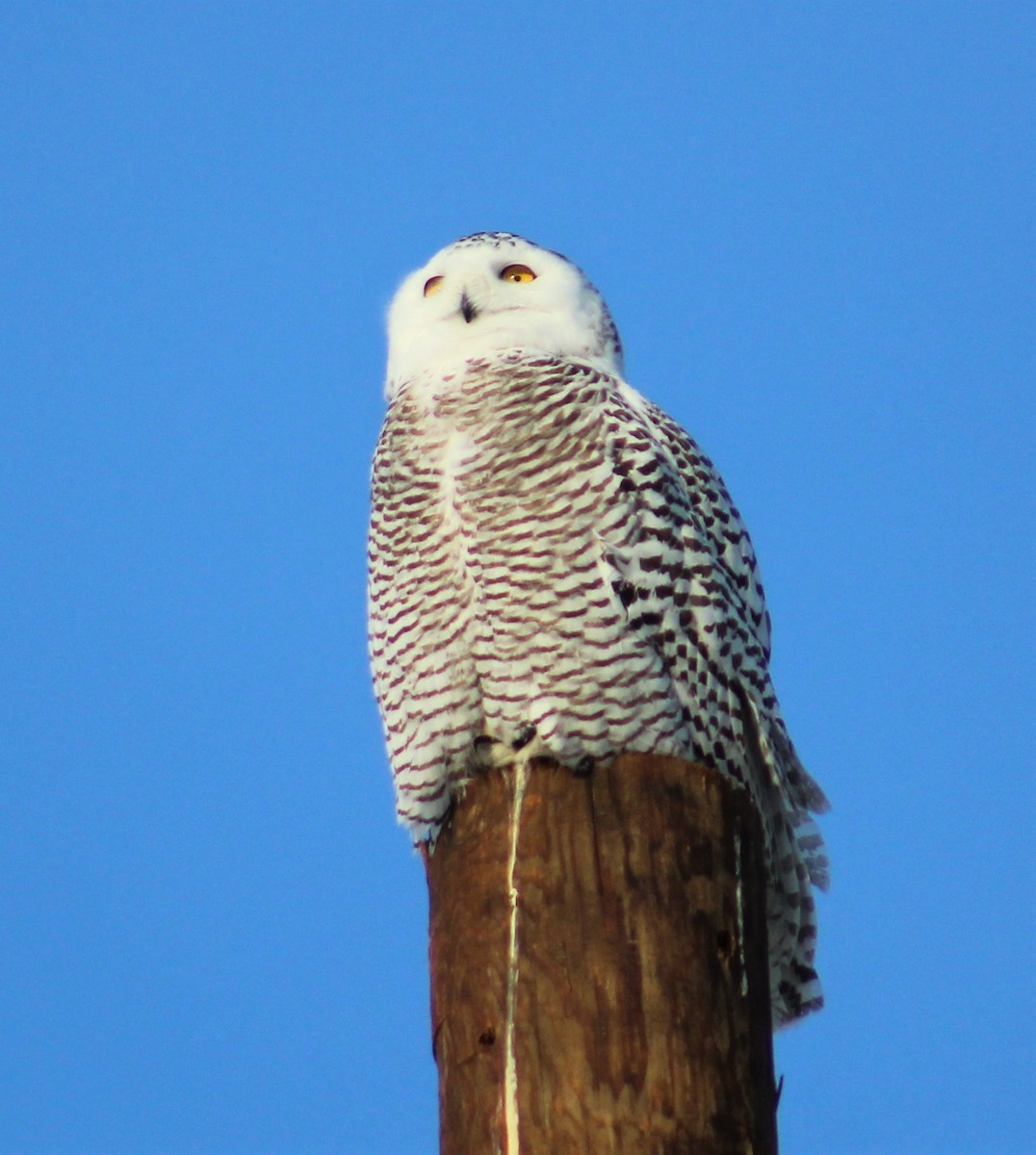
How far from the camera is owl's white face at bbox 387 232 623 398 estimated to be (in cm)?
680

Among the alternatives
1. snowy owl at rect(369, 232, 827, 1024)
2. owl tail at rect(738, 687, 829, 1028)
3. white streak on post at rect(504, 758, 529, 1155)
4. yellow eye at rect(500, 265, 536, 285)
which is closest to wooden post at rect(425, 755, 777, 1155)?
white streak on post at rect(504, 758, 529, 1155)

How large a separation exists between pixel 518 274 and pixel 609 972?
366 centimetres

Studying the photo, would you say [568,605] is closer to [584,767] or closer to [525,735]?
[525,735]

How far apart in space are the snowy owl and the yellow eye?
0.78 m

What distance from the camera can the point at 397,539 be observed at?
607 centimetres

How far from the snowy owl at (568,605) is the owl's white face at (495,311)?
1.13 ft

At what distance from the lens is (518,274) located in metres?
7.19

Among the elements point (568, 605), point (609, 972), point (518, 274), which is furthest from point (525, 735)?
point (518, 274)

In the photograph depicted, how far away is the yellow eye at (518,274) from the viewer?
7.15 meters

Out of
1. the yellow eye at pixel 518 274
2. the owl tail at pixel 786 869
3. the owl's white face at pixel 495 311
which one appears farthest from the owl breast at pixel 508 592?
the yellow eye at pixel 518 274

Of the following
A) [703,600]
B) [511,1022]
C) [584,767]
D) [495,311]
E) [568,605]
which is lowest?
[511,1022]

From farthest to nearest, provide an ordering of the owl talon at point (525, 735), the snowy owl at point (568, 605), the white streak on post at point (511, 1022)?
the snowy owl at point (568, 605) < the owl talon at point (525, 735) < the white streak on post at point (511, 1022)

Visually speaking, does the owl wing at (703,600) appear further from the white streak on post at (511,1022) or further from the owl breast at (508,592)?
the white streak on post at (511,1022)

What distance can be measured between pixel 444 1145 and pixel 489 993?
373 millimetres
